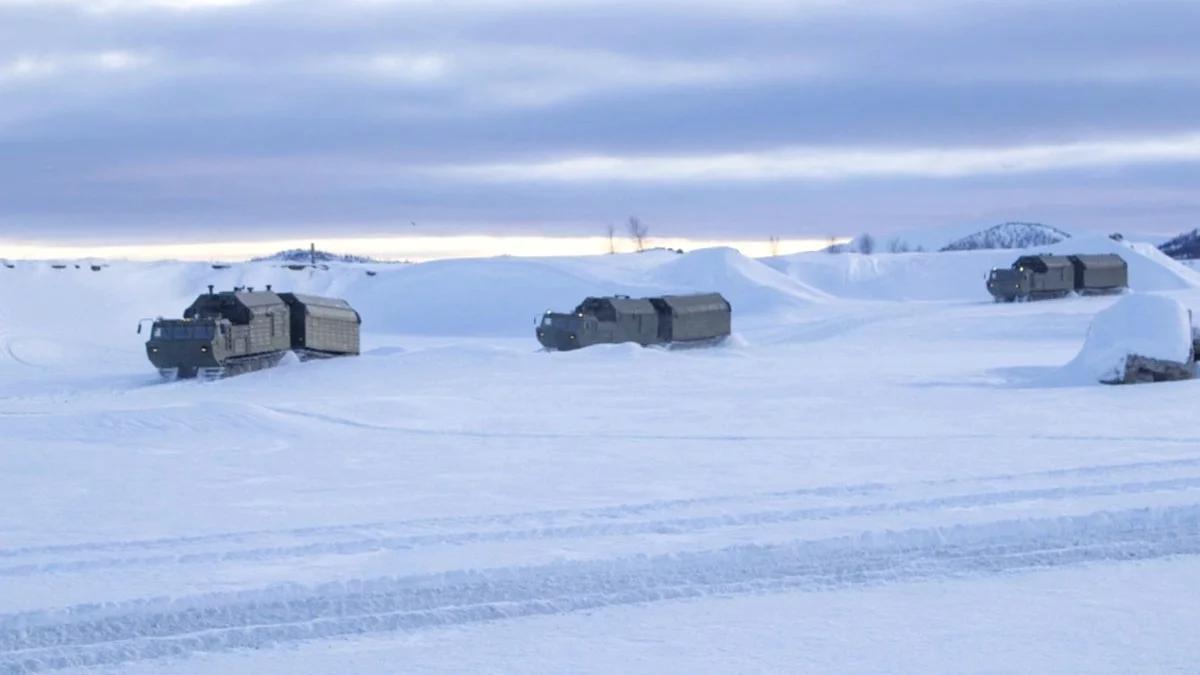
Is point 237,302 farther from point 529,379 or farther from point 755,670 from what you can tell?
point 755,670

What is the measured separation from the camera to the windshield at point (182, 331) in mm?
36000

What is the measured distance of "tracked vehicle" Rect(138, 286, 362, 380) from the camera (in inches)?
1425

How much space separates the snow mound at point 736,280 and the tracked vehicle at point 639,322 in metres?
22.6

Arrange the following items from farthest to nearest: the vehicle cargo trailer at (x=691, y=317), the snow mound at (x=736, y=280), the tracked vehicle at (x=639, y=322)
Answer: the snow mound at (x=736, y=280) < the vehicle cargo trailer at (x=691, y=317) < the tracked vehicle at (x=639, y=322)

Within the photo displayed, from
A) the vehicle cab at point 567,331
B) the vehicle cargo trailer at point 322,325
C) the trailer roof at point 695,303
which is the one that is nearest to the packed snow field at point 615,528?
the vehicle cargo trailer at point 322,325

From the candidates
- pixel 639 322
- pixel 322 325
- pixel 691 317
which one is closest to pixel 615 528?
pixel 322 325

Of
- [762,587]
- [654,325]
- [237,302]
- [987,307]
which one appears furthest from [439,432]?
[987,307]

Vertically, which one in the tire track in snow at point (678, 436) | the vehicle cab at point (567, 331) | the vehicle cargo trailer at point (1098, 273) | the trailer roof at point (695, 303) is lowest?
the tire track in snow at point (678, 436)

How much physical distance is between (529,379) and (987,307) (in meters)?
30.3

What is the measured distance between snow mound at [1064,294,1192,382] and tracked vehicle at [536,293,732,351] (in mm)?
16502

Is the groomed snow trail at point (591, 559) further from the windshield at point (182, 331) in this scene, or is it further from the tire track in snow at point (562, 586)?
the windshield at point (182, 331)

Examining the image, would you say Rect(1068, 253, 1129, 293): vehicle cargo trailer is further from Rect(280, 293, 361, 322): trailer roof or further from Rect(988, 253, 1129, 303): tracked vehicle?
Rect(280, 293, 361, 322): trailer roof

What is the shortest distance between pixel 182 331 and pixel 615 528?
25.9 meters

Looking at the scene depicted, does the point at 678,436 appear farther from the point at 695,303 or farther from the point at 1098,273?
the point at 1098,273
